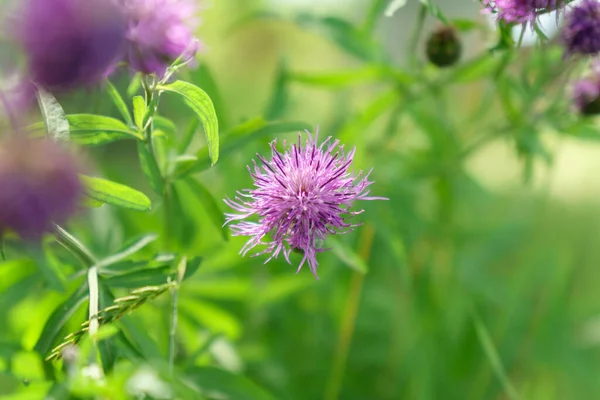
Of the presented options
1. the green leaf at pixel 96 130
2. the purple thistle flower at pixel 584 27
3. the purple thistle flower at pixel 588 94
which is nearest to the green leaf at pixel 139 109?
the green leaf at pixel 96 130

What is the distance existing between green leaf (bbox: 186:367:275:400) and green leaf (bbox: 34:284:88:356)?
0.10 meters

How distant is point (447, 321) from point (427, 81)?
0.31 meters

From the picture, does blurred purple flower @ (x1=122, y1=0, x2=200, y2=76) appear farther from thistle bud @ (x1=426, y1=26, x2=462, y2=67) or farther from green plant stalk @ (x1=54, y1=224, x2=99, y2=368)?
thistle bud @ (x1=426, y1=26, x2=462, y2=67)

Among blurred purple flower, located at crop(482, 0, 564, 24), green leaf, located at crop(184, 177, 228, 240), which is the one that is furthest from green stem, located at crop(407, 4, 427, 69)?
green leaf, located at crop(184, 177, 228, 240)

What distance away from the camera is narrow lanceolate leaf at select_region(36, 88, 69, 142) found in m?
0.41

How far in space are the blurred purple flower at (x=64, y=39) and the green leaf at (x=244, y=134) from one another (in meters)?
0.18

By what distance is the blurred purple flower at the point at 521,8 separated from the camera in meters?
0.46

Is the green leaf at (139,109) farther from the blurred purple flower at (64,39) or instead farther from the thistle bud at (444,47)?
the thistle bud at (444,47)

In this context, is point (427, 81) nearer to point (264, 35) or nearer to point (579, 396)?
point (579, 396)

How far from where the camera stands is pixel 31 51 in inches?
13.9

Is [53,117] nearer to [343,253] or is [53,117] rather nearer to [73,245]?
[73,245]

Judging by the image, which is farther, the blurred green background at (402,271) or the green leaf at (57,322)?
the blurred green background at (402,271)

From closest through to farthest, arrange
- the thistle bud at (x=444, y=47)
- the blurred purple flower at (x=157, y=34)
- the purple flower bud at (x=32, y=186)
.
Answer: the purple flower bud at (x=32, y=186), the blurred purple flower at (x=157, y=34), the thistle bud at (x=444, y=47)

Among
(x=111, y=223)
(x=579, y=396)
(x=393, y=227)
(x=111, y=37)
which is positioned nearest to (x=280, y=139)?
(x=393, y=227)
